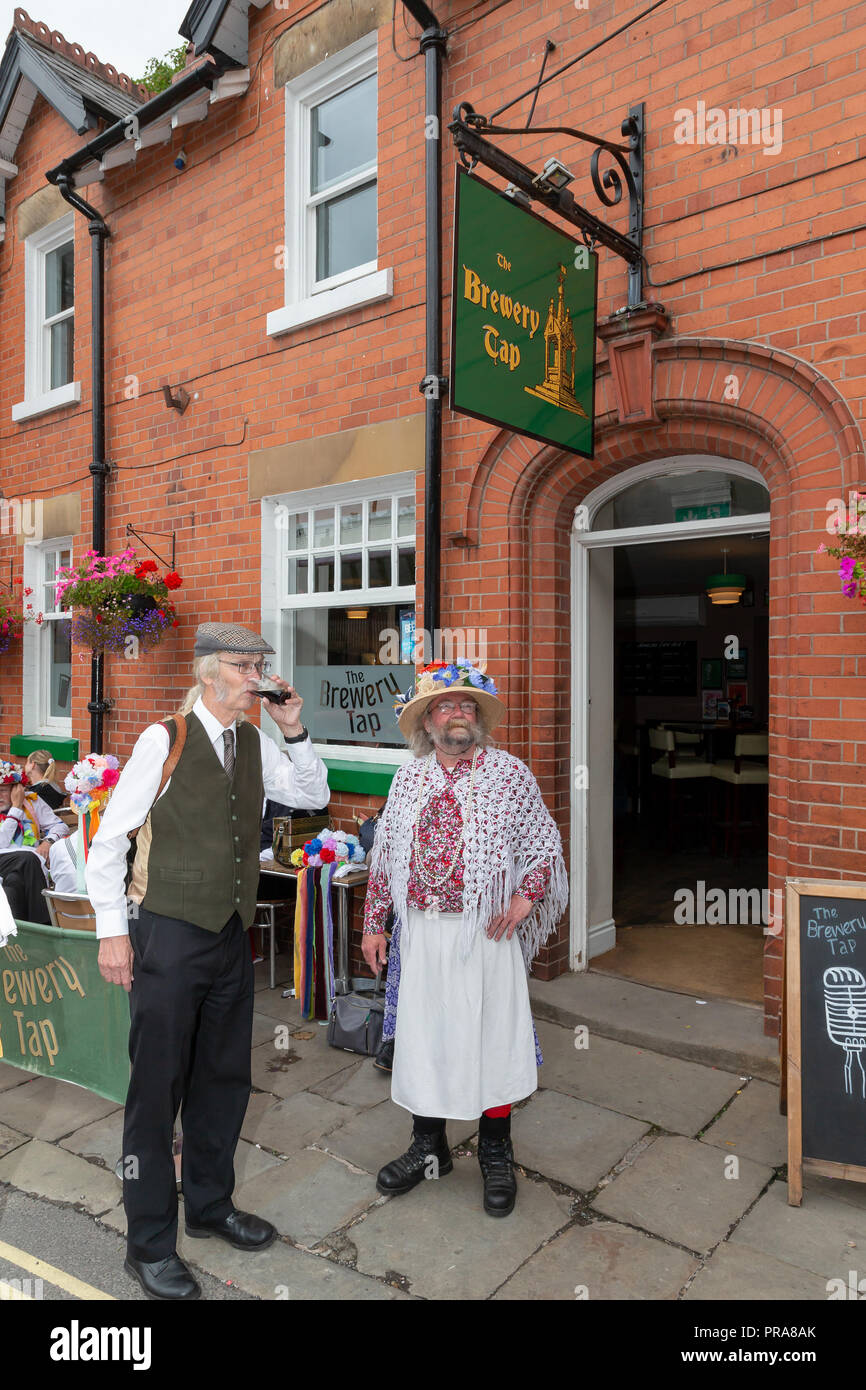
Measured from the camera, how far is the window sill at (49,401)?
27.1 feet

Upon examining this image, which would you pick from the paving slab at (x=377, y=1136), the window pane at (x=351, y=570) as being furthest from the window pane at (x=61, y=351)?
the paving slab at (x=377, y=1136)

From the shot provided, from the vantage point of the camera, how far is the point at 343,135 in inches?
253

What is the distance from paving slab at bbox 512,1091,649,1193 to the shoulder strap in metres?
2.15

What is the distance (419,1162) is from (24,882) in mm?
2846

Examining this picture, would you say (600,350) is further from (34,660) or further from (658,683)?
(658,683)

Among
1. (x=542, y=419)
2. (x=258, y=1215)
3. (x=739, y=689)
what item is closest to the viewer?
(x=258, y=1215)

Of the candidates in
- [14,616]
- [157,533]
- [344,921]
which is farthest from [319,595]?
[14,616]

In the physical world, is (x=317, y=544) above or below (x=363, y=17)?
below

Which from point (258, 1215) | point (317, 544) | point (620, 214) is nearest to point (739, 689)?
point (317, 544)

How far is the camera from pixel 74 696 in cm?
833

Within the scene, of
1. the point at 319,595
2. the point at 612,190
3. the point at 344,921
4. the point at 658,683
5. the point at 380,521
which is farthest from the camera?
the point at 658,683

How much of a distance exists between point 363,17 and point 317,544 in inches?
136

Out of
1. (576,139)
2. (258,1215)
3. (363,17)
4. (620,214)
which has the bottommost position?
(258,1215)

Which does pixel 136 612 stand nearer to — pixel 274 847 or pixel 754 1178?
pixel 274 847
